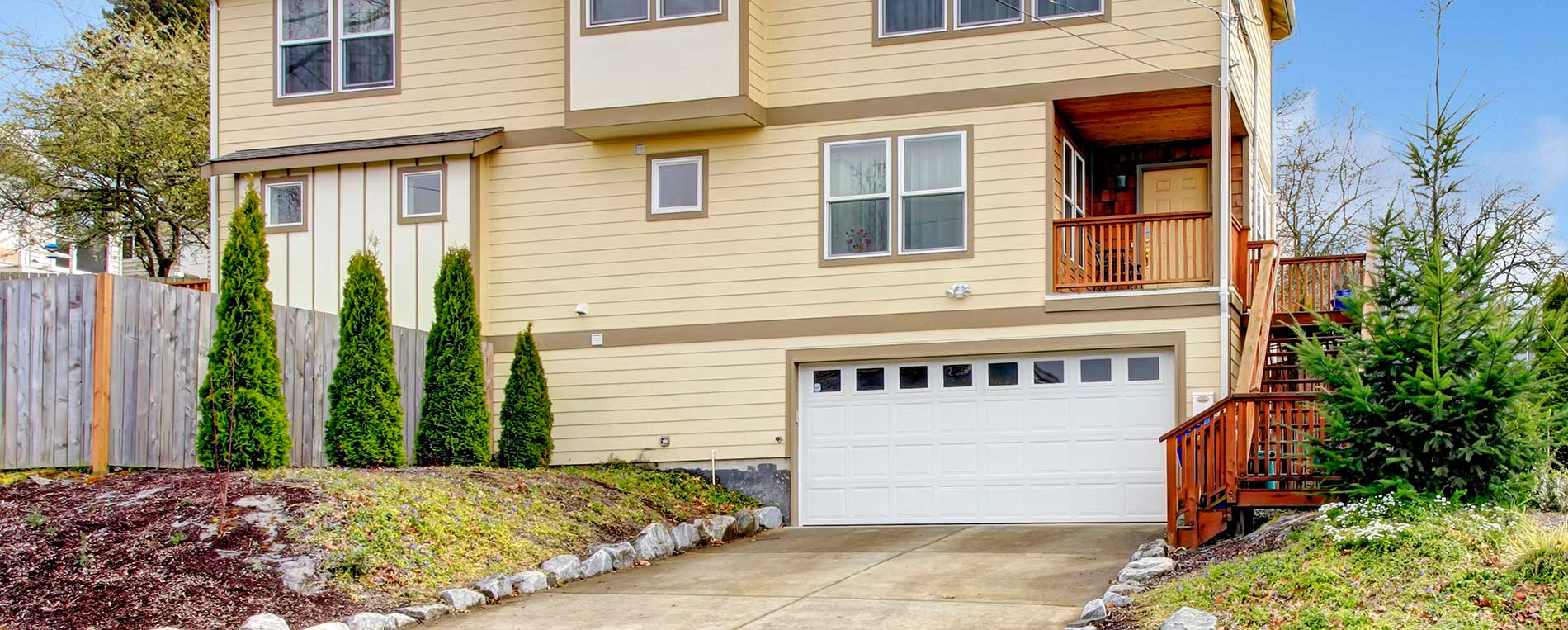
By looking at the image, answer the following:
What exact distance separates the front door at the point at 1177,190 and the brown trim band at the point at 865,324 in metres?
3.14

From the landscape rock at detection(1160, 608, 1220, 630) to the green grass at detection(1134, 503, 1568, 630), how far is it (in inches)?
4.1

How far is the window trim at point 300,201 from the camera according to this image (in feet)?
55.8

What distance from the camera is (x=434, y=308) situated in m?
15.9

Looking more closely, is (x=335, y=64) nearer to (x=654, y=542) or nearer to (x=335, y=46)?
(x=335, y=46)

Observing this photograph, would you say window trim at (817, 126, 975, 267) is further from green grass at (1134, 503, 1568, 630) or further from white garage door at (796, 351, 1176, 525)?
green grass at (1134, 503, 1568, 630)

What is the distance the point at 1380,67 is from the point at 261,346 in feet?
64.1

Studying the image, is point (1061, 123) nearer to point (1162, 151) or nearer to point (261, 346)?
point (1162, 151)

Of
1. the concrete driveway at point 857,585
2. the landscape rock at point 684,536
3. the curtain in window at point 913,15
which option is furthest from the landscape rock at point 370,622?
the curtain in window at point 913,15

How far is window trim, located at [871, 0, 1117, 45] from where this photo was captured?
14836mm

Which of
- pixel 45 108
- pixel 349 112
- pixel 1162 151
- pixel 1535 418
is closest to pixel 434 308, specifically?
pixel 349 112

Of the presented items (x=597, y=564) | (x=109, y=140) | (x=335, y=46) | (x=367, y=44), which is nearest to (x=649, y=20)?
(x=367, y=44)

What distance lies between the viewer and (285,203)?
1719cm

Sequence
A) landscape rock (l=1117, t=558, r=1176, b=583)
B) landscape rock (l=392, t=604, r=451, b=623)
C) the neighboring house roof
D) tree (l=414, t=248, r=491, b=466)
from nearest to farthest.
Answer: landscape rock (l=392, t=604, r=451, b=623) < landscape rock (l=1117, t=558, r=1176, b=583) < tree (l=414, t=248, r=491, b=466) < the neighboring house roof

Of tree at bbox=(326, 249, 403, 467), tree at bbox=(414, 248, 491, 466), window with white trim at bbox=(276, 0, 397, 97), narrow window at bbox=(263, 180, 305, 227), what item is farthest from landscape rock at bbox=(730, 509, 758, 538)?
window with white trim at bbox=(276, 0, 397, 97)
